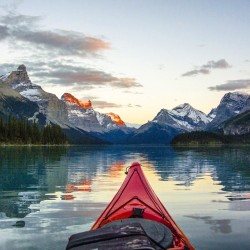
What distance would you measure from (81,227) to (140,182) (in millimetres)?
3388

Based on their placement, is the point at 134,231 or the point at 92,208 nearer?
the point at 134,231

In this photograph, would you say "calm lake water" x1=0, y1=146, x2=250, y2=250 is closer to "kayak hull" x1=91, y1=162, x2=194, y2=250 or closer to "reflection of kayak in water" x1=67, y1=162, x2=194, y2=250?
"kayak hull" x1=91, y1=162, x2=194, y2=250

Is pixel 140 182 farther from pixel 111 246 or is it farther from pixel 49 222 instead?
pixel 111 246

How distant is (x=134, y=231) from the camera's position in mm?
10383

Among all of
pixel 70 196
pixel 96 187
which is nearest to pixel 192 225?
pixel 70 196

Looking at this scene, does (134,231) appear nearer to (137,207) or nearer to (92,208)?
(137,207)

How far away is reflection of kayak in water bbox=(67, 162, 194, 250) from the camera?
9.92 metres

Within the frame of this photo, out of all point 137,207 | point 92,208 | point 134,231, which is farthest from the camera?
point 92,208

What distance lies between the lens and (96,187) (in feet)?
115

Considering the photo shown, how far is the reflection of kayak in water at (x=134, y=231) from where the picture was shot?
9922mm

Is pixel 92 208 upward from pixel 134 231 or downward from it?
downward

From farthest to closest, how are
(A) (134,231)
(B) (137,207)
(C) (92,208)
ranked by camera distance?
(C) (92,208) → (B) (137,207) → (A) (134,231)

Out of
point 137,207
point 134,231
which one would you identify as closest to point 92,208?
point 137,207

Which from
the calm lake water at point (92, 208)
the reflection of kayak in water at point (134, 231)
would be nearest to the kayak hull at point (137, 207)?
the reflection of kayak in water at point (134, 231)
